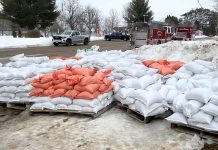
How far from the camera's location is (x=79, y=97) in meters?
7.06

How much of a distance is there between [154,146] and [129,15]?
6534 cm

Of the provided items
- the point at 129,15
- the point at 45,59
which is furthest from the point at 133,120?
the point at 129,15

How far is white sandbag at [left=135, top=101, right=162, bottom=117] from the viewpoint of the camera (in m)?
6.45

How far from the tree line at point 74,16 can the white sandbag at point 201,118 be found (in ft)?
36.1

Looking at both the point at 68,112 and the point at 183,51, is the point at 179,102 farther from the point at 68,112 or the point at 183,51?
the point at 183,51

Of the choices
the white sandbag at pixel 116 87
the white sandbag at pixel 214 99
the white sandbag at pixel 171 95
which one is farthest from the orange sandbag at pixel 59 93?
the white sandbag at pixel 214 99

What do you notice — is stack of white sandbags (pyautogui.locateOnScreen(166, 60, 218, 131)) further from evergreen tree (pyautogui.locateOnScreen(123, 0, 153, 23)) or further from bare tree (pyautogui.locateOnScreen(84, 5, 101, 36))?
bare tree (pyautogui.locateOnScreen(84, 5, 101, 36))

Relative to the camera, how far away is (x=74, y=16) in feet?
221

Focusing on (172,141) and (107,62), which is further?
(107,62)

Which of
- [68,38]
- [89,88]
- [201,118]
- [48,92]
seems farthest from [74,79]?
[68,38]

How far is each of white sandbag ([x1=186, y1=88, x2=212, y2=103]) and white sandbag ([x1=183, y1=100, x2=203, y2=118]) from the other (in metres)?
0.09

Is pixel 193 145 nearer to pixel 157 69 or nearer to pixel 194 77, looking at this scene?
pixel 194 77

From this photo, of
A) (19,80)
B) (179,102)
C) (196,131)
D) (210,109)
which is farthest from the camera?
(19,80)

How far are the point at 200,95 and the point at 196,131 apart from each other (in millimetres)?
626
